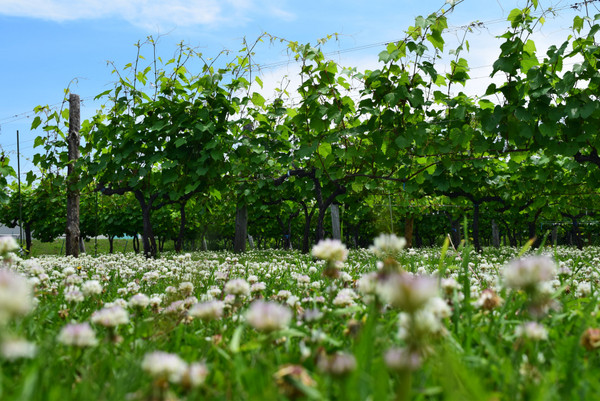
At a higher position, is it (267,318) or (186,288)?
(267,318)

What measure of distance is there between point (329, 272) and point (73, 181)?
10.9 metres

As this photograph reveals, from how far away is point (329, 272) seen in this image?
70.0 inches

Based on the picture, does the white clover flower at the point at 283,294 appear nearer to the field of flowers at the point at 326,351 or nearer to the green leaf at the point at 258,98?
the field of flowers at the point at 326,351

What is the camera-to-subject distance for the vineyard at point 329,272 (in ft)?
4.06

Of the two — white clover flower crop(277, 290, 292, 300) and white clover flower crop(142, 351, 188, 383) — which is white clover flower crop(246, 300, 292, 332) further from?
white clover flower crop(277, 290, 292, 300)

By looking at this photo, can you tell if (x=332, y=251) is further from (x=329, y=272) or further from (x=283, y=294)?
(x=283, y=294)

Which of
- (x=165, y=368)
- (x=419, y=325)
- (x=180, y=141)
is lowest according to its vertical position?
(x=165, y=368)

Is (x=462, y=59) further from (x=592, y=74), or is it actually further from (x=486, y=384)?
(x=486, y=384)

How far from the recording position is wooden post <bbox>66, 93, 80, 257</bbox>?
10828mm

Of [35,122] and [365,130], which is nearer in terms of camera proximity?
[365,130]

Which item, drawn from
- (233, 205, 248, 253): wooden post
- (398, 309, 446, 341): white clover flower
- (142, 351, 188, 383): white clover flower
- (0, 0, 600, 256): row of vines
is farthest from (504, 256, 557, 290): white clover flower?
(233, 205, 248, 253): wooden post

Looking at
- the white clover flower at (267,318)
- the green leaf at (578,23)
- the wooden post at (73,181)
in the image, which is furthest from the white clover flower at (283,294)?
the wooden post at (73,181)

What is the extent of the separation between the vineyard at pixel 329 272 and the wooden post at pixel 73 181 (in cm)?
5

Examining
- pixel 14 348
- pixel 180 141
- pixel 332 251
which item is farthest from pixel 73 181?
pixel 14 348
